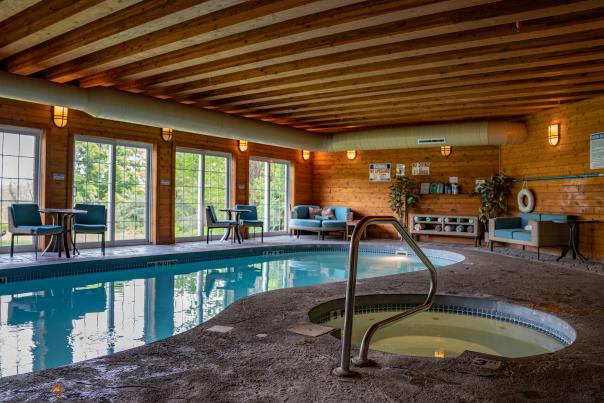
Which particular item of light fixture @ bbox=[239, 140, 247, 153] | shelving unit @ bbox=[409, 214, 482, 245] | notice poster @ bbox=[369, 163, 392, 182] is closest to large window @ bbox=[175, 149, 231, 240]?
light fixture @ bbox=[239, 140, 247, 153]

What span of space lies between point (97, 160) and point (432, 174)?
291 inches

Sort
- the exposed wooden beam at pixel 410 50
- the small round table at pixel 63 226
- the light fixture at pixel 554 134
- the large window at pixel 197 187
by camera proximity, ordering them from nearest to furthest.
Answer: the exposed wooden beam at pixel 410 50 < the small round table at pixel 63 226 < the light fixture at pixel 554 134 < the large window at pixel 197 187

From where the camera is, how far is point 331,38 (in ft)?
16.4

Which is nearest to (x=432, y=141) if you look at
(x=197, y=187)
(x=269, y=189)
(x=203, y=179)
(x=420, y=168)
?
(x=420, y=168)

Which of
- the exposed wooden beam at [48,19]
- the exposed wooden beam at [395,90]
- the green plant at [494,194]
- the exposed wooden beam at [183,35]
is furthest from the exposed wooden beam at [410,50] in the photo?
the green plant at [494,194]

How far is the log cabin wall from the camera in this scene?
7.45 meters

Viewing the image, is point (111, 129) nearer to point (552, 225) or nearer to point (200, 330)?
point (200, 330)

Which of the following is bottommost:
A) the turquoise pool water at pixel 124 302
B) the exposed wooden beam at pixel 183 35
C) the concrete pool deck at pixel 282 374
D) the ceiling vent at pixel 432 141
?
the turquoise pool water at pixel 124 302

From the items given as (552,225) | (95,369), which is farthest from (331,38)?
(552,225)

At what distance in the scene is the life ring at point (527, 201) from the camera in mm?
8812

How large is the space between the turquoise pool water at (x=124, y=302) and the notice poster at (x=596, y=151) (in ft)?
9.80

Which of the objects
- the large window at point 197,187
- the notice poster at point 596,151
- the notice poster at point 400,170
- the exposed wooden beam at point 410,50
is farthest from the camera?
the notice poster at point 400,170

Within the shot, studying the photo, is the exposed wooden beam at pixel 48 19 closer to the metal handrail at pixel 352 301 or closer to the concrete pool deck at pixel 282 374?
the concrete pool deck at pixel 282 374

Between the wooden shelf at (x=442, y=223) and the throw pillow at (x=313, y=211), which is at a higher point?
the throw pillow at (x=313, y=211)
